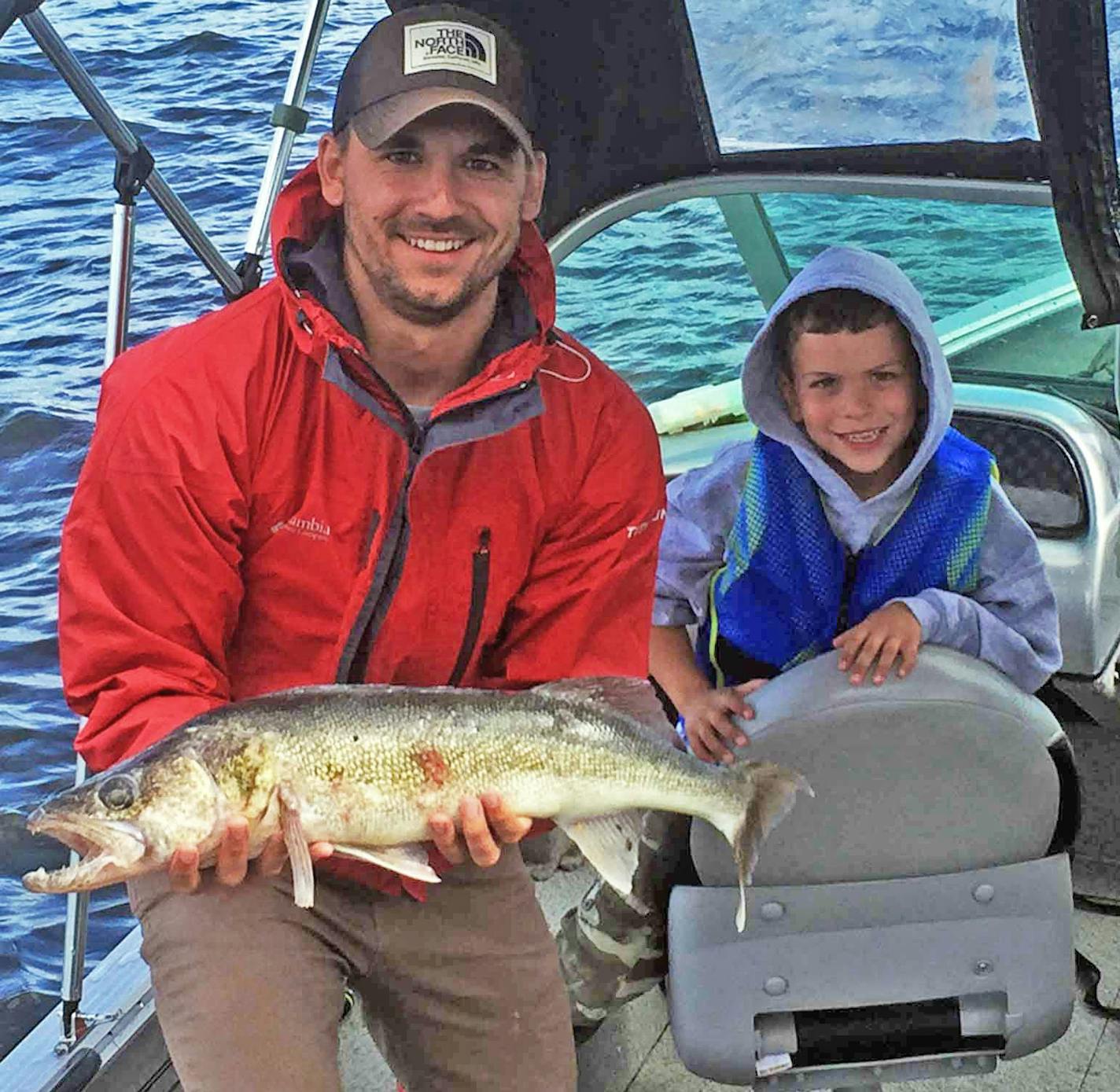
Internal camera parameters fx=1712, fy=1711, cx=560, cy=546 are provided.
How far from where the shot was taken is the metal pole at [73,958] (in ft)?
10.7

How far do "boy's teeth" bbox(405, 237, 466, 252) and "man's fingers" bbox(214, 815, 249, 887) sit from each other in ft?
3.29

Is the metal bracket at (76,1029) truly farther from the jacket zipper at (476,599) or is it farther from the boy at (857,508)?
the boy at (857,508)

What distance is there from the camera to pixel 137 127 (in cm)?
1295

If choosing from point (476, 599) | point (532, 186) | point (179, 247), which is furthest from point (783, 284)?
point (179, 247)

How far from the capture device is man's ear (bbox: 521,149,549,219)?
2984 millimetres

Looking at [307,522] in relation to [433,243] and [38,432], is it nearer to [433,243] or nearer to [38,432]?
[433,243]

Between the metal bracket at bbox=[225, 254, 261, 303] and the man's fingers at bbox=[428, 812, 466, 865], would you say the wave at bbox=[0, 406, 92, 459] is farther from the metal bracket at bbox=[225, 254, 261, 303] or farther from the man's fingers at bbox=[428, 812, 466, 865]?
the man's fingers at bbox=[428, 812, 466, 865]

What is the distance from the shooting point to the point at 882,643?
9.30 ft

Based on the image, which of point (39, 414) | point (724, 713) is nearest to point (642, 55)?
point (724, 713)

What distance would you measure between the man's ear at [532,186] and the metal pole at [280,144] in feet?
3.08

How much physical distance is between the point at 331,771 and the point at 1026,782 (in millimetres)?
1099

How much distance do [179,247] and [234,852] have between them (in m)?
9.61

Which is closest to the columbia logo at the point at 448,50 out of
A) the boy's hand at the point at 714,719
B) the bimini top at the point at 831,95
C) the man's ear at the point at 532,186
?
the man's ear at the point at 532,186

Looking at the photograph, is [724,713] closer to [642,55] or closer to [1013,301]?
[642,55]
